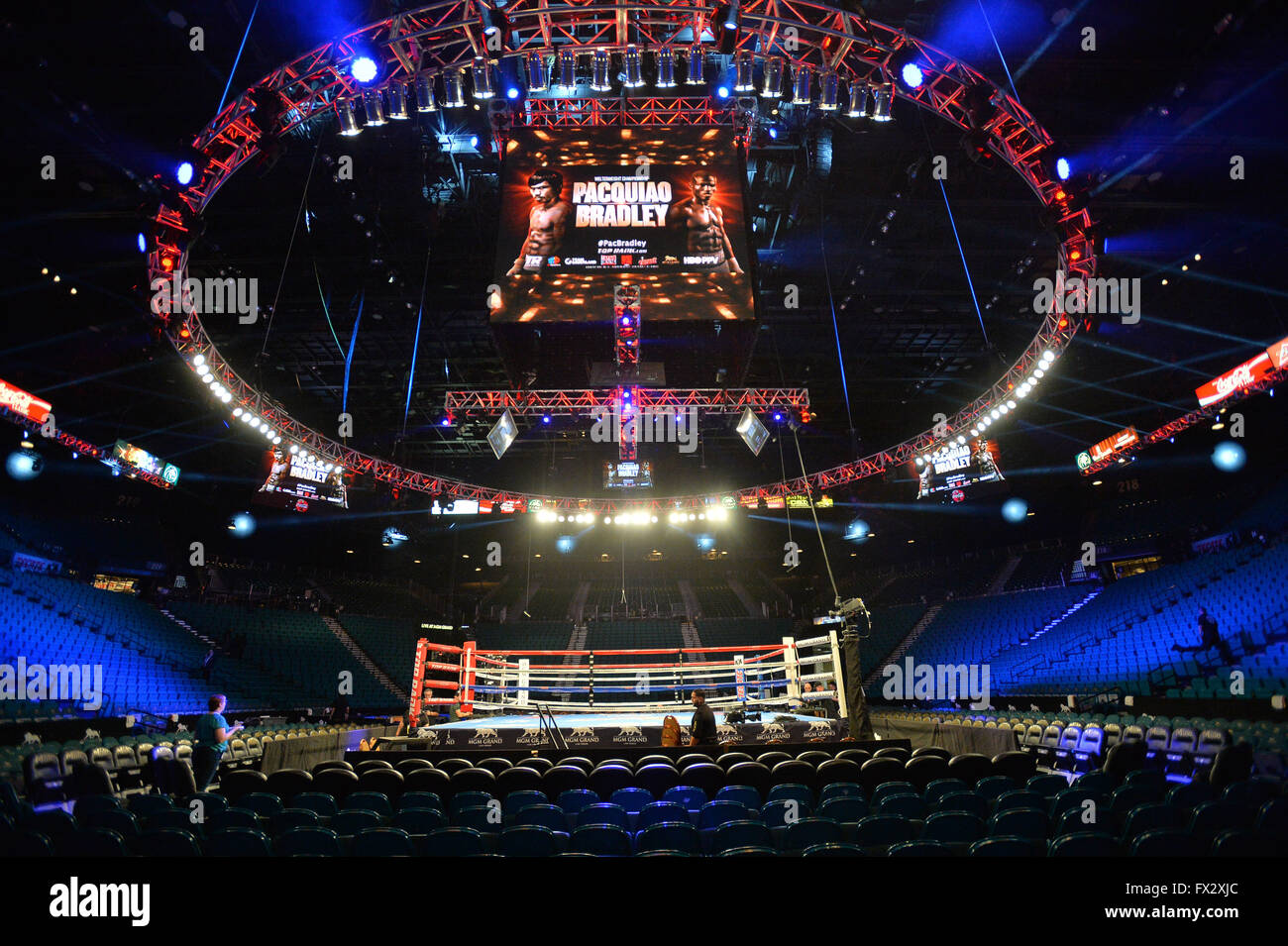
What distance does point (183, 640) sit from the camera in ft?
62.3

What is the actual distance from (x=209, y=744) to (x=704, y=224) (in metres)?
8.03

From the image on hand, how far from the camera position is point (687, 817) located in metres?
4.40

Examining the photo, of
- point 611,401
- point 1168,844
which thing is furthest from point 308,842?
point 611,401

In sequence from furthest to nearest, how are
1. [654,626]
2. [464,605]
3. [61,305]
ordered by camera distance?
[464,605] → [654,626] → [61,305]

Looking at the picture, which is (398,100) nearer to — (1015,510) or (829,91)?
(829,91)

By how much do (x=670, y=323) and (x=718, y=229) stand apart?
54.4 inches

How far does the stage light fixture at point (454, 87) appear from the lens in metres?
8.23

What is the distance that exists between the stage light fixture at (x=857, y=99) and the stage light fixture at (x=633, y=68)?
2.67 m

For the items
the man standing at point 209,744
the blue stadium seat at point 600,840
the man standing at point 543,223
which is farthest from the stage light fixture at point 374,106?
the blue stadium seat at point 600,840

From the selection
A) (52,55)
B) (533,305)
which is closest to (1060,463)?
(533,305)

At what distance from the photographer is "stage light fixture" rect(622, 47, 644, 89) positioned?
7.96 m

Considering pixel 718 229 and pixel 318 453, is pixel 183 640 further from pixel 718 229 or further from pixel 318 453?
pixel 718 229

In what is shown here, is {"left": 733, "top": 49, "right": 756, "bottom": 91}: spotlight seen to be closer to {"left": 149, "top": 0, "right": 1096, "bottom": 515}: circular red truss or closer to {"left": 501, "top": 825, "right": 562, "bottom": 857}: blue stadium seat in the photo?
{"left": 149, "top": 0, "right": 1096, "bottom": 515}: circular red truss
